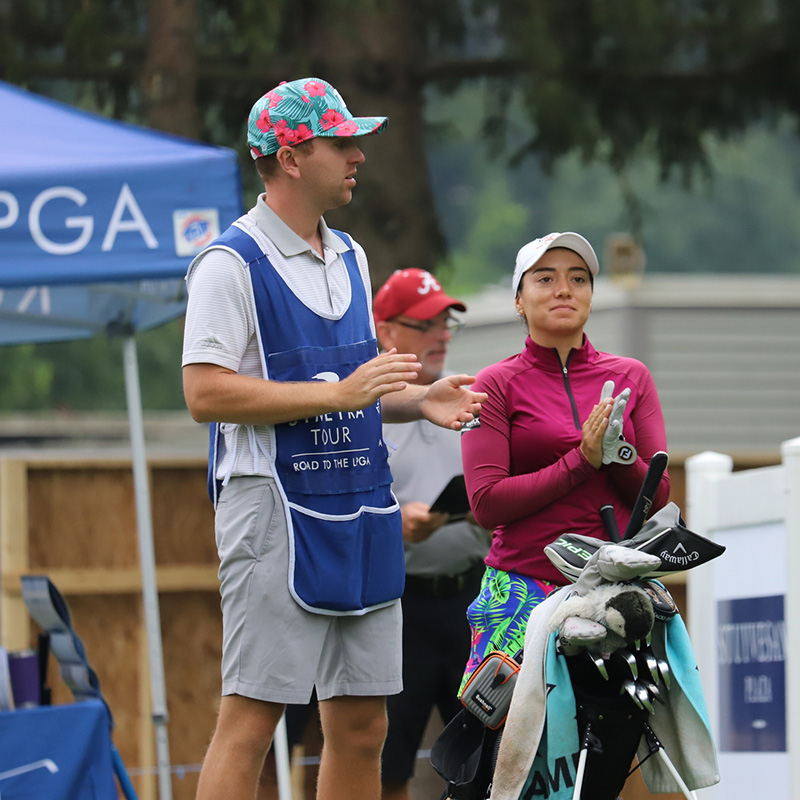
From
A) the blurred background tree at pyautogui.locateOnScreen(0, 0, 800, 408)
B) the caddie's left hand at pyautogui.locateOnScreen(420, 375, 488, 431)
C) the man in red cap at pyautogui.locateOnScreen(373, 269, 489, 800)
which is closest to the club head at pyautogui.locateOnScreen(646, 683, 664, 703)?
the caddie's left hand at pyautogui.locateOnScreen(420, 375, 488, 431)

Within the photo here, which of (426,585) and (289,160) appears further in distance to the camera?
(426,585)

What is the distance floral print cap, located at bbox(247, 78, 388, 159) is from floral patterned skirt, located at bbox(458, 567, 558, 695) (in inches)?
44.6

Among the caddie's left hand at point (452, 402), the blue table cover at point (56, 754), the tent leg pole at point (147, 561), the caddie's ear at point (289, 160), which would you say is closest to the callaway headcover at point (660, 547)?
the caddie's left hand at point (452, 402)

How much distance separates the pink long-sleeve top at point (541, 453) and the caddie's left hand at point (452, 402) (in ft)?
0.60

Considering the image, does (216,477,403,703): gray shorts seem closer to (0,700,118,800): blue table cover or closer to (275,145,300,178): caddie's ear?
(275,145,300,178): caddie's ear

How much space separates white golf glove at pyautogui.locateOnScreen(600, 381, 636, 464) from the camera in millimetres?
3381

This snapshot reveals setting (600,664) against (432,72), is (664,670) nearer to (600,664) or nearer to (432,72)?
(600,664)

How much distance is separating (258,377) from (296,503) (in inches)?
12.0

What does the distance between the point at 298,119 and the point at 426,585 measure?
1.84 m

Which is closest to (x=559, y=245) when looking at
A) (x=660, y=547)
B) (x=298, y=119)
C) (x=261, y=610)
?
(x=298, y=119)

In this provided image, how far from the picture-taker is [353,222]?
779 centimetres

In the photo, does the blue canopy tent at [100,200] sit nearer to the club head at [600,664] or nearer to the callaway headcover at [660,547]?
the callaway headcover at [660,547]

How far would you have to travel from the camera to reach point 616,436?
11.2ft

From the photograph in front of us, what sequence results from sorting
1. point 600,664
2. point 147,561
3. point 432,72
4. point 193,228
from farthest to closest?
point 432,72, point 147,561, point 193,228, point 600,664
